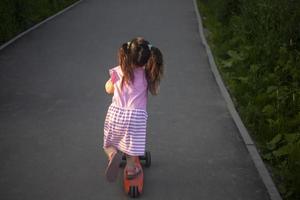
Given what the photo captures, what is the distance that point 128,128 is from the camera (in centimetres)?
525

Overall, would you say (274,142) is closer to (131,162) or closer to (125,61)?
(131,162)

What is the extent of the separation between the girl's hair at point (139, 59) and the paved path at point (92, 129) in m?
1.26

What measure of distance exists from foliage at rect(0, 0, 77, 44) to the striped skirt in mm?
7912

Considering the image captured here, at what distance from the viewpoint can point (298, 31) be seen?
9.55 metres

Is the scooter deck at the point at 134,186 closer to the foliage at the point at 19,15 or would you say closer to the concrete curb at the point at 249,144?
the concrete curb at the point at 249,144

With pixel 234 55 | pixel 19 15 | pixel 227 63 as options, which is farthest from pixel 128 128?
pixel 19 15

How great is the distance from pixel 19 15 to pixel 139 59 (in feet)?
31.1

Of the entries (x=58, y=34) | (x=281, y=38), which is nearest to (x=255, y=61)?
(x=281, y=38)

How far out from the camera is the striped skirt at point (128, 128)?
524 cm

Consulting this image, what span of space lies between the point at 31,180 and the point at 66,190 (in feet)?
1.57

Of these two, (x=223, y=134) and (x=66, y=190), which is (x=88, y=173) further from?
(x=223, y=134)

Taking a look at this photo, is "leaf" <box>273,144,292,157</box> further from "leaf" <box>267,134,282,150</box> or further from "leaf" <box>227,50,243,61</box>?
"leaf" <box>227,50,243,61</box>

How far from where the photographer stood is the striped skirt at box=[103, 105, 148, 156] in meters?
5.24

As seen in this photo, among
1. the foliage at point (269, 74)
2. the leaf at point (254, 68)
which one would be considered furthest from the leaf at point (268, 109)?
the leaf at point (254, 68)
